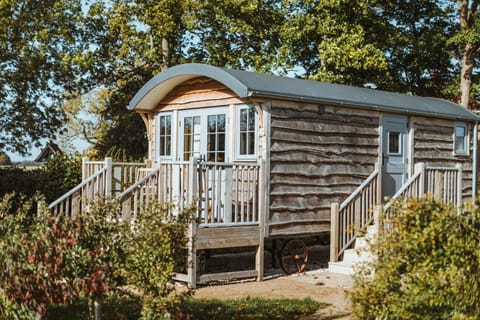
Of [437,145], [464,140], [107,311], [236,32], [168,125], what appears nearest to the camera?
[107,311]

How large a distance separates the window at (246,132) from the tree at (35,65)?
14.3m

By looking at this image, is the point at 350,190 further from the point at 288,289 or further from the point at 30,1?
the point at 30,1

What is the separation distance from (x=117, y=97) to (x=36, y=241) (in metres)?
22.0

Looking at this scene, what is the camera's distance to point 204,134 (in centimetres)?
1288

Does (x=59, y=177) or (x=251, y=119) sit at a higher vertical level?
(x=251, y=119)

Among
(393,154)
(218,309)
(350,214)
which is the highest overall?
(393,154)

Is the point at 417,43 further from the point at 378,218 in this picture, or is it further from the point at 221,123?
the point at 378,218

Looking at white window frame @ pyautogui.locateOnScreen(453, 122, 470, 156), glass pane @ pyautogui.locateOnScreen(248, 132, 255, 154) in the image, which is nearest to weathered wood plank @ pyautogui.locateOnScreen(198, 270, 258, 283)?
glass pane @ pyautogui.locateOnScreen(248, 132, 255, 154)

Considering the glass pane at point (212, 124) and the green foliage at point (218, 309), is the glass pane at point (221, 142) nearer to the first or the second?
the glass pane at point (212, 124)

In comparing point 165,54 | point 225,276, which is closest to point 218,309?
point 225,276

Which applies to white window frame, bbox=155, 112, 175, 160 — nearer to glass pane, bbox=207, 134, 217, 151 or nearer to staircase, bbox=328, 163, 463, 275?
glass pane, bbox=207, 134, 217, 151

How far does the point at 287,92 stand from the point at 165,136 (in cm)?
381

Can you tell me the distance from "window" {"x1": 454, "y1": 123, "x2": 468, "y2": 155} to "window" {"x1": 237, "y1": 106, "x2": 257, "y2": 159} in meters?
6.06

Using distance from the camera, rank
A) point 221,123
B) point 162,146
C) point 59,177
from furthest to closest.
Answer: point 59,177
point 162,146
point 221,123
